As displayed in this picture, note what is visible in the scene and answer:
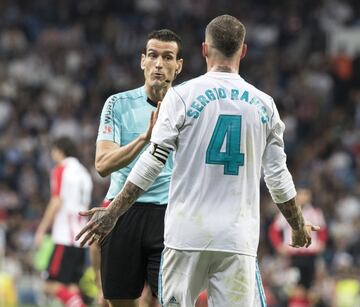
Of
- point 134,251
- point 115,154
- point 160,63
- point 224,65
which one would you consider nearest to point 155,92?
point 160,63

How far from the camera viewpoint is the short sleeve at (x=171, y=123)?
618 cm

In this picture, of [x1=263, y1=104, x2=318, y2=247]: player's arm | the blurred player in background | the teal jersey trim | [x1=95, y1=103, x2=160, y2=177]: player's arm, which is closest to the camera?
[x1=263, y1=104, x2=318, y2=247]: player's arm

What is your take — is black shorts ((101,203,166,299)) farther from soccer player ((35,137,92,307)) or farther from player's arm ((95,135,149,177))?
soccer player ((35,137,92,307))

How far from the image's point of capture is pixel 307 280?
52.5 feet

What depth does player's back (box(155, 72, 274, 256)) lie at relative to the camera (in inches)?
244

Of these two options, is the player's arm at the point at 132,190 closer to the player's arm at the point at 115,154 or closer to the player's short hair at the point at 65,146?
the player's arm at the point at 115,154

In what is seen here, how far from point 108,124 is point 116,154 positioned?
45cm

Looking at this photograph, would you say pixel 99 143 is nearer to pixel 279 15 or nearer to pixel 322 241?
pixel 322 241

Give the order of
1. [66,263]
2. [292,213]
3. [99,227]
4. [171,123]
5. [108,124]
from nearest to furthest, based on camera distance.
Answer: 1. [171,123]
2. [99,227]
3. [292,213]
4. [108,124]
5. [66,263]

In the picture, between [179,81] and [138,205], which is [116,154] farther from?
[179,81]

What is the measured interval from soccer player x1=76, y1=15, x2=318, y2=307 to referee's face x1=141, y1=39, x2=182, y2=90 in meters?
1.19

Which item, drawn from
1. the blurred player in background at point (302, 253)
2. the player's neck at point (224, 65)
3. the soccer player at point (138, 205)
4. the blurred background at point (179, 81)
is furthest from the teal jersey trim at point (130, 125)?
the blurred background at point (179, 81)

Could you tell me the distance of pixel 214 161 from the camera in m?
6.22

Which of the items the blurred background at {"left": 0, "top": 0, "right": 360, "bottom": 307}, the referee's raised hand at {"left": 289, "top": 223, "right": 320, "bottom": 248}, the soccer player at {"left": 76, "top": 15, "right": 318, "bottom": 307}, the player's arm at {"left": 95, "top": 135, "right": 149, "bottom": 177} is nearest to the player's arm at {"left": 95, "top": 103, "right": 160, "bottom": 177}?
the player's arm at {"left": 95, "top": 135, "right": 149, "bottom": 177}
